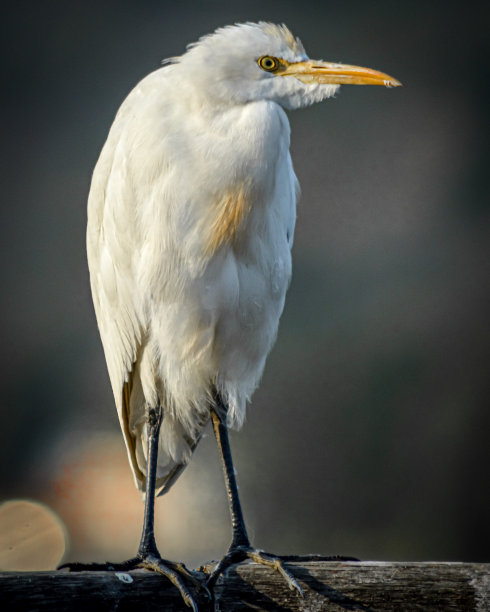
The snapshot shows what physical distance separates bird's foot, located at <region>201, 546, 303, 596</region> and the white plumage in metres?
0.28

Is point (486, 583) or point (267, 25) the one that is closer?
point (486, 583)

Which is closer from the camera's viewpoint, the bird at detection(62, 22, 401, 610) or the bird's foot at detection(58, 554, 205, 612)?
the bird's foot at detection(58, 554, 205, 612)

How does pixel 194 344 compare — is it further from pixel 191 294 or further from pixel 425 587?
pixel 425 587

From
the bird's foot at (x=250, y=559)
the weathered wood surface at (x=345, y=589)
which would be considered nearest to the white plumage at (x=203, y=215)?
the bird's foot at (x=250, y=559)

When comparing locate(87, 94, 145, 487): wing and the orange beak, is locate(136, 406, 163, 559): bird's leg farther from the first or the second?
the orange beak

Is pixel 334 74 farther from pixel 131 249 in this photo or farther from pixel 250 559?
pixel 250 559

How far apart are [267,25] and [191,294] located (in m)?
0.45

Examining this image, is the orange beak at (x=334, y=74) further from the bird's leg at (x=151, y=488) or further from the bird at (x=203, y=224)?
the bird's leg at (x=151, y=488)

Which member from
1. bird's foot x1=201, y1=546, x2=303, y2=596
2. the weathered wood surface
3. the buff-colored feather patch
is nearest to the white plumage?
the buff-colored feather patch

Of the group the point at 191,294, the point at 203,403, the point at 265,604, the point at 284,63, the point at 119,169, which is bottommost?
the point at 265,604

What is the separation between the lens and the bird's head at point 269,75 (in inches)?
45.4

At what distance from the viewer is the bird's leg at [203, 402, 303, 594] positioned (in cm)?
93

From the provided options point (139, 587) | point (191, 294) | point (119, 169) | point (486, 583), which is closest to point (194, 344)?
point (191, 294)

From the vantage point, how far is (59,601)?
2.64 ft
